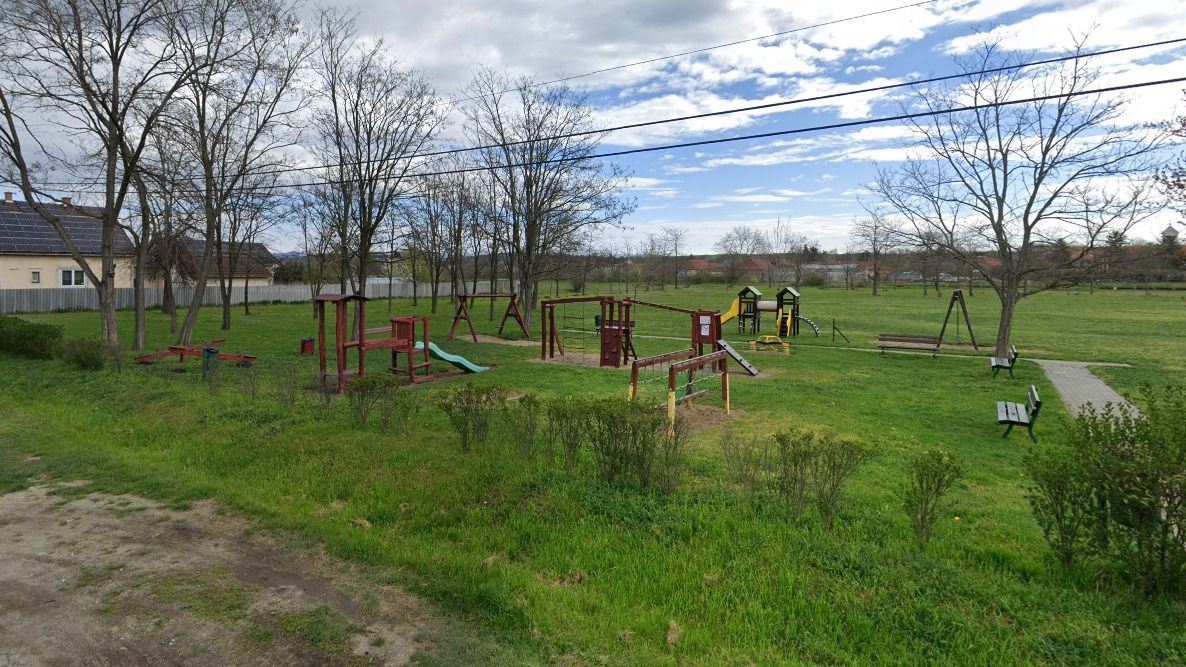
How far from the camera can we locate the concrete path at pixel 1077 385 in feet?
39.5

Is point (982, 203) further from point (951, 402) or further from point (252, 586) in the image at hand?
point (252, 586)

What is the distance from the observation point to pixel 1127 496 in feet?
12.4

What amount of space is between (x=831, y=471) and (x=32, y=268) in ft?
159

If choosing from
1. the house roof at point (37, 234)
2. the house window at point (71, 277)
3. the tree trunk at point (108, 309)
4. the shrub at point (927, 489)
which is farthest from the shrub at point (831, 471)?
the house window at point (71, 277)

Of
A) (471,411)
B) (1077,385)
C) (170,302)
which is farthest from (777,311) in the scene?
(170,302)

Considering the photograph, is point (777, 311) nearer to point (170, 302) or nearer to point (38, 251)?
point (170, 302)

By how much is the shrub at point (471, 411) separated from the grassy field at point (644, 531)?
0.33 m

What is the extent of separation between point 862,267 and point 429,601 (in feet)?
301

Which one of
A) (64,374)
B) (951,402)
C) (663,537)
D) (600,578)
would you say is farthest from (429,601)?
(64,374)

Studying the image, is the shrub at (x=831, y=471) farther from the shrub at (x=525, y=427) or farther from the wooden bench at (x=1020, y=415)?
the wooden bench at (x=1020, y=415)

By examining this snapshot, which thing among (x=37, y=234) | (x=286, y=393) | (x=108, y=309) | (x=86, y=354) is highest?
(x=37, y=234)

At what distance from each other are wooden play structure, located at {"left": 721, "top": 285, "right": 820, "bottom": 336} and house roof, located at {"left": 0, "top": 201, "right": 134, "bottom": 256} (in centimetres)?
3466

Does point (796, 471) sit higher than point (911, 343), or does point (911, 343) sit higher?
point (911, 343)

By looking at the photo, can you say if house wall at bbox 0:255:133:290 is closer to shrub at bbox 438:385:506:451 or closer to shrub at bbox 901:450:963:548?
shrub at bbox 438:385:506:451
